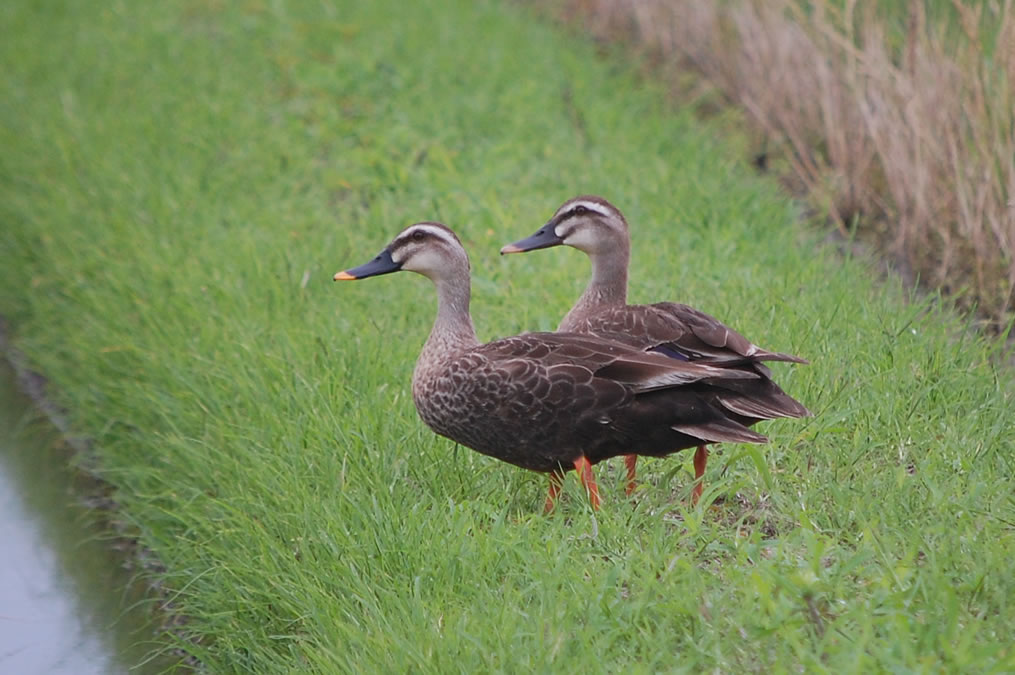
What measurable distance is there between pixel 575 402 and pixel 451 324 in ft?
2.80

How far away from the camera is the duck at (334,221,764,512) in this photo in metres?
4.11

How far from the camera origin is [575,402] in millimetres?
4152

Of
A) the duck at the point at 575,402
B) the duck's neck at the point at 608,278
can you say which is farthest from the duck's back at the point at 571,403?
the duck's neck at the point at 608,278

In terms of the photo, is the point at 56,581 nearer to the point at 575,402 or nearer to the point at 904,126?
the point at 575,402

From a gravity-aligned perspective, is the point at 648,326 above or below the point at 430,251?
below

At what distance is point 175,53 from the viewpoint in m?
9.85

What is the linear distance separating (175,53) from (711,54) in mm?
3927

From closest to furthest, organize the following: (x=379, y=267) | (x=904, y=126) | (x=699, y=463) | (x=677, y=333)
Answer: (x=699, y=463) < (x=677, y=333) < (x=379, y=267) < (x=904, y=126)

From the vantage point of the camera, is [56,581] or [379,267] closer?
[379,267]

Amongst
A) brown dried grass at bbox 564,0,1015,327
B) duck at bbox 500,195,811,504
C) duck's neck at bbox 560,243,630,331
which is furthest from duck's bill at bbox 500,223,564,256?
brown dried grass at bbox 564,0,1015,327

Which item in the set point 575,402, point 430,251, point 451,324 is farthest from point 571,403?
point 430,251

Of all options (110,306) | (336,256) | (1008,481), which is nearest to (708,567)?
(1008,481)

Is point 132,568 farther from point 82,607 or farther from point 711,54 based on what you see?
point 711,54

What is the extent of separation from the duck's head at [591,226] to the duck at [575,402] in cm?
96
